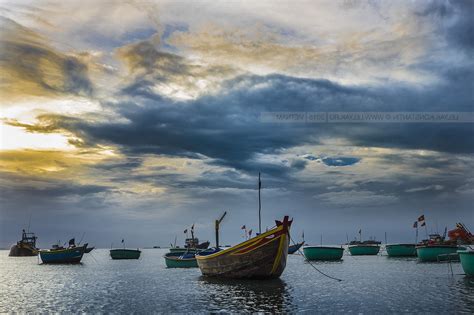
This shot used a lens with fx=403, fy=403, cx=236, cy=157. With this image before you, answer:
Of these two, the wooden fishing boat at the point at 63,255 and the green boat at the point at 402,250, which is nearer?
the wooden fishing boat at the point at 63,255

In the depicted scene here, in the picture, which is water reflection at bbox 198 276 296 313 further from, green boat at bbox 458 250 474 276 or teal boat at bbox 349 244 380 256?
teal boat at bbox 349 244 380 256

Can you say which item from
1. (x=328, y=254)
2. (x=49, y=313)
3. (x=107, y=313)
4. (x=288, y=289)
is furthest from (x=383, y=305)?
(x=328, y=254)

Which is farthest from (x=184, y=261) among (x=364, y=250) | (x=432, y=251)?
(x=364, y=250)

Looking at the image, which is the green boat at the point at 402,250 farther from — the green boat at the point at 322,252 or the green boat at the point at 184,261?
the green boat at the point at 184,261

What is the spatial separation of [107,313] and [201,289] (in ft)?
35.9

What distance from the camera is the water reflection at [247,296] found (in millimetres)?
24812

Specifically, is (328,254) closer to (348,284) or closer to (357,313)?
(348,284)

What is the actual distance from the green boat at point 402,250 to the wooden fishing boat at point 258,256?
196 ft

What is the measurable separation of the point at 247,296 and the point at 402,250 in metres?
68.7

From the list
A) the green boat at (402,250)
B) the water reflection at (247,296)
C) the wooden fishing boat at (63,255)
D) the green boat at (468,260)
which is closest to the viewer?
the water reflection at (247,296)

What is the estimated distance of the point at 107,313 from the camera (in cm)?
2512

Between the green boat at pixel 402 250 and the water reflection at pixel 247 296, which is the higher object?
the green boat at pixel 402 250

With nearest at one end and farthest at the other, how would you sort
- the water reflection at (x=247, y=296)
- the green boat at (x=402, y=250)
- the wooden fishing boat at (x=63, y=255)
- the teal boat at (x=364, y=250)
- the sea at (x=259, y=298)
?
the water reflection at (x=247, y=296), the sea at (x=259, y=298), the wooden fishing boat at (x=63, y=255), the green boat at (x=402, y=250), the teal boat at (x=364, y=250)

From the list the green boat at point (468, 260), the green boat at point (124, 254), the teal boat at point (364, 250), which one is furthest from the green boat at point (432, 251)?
the green boat at point (124, 254)
